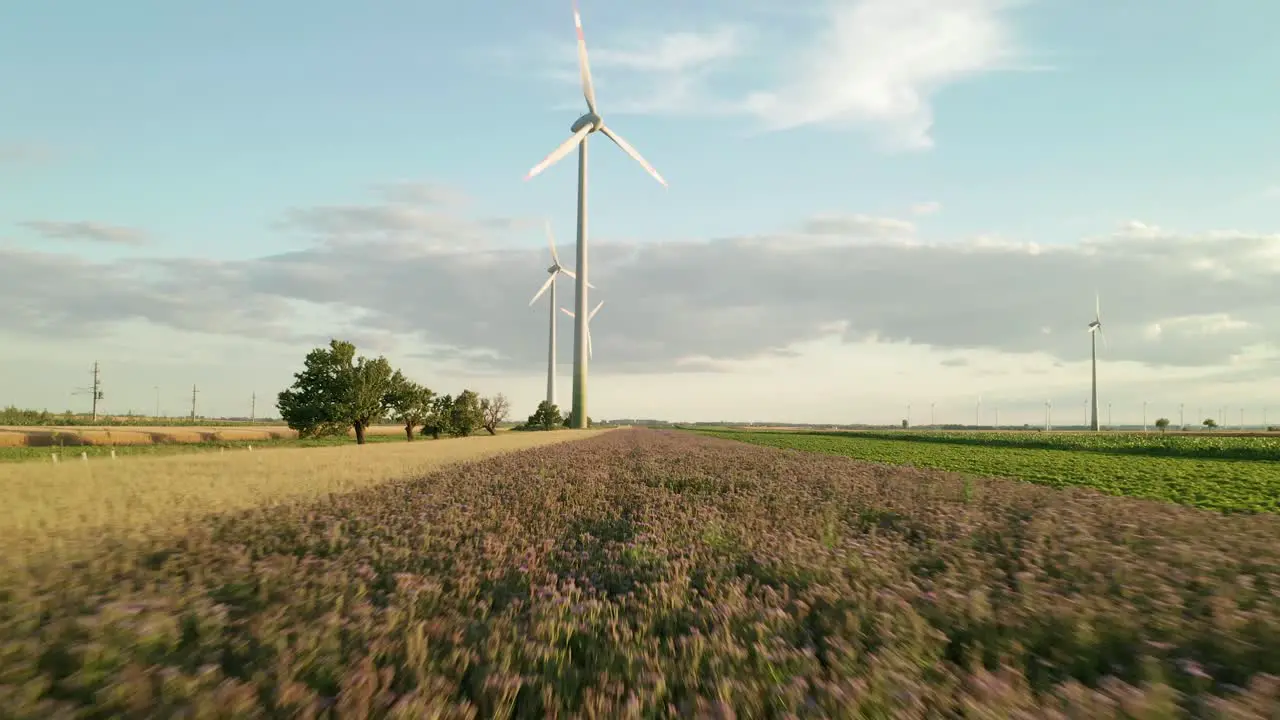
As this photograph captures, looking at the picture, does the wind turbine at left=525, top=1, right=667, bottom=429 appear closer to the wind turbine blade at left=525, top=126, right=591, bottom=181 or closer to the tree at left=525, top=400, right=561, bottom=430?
the wind turbine blade at left=525, top=126, right=591, bottom=181

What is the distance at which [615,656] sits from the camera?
3.02 metres

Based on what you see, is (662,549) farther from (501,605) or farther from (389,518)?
(389,518)

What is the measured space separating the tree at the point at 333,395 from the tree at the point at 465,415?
2401 cm

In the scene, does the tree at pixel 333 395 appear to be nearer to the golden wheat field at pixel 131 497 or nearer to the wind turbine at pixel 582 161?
the wind turbine at pixel 582 161

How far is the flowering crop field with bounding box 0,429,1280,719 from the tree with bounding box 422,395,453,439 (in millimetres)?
77116

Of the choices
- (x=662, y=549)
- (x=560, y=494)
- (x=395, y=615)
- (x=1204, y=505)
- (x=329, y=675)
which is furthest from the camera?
(x=1204, y=505)

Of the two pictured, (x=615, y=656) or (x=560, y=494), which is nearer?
(x=615, y=656)

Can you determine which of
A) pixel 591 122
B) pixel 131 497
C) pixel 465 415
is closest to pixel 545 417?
pixel 465 415

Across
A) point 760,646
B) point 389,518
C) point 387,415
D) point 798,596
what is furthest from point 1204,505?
point 387,415

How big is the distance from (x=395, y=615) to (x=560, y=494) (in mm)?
5949

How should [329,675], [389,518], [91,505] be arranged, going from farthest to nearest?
[91,505]
[389,518]
[329,675]

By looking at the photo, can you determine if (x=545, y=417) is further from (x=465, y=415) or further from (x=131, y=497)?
(x=131, y=497)

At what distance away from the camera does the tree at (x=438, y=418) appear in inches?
3226

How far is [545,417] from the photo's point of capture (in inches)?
4190
